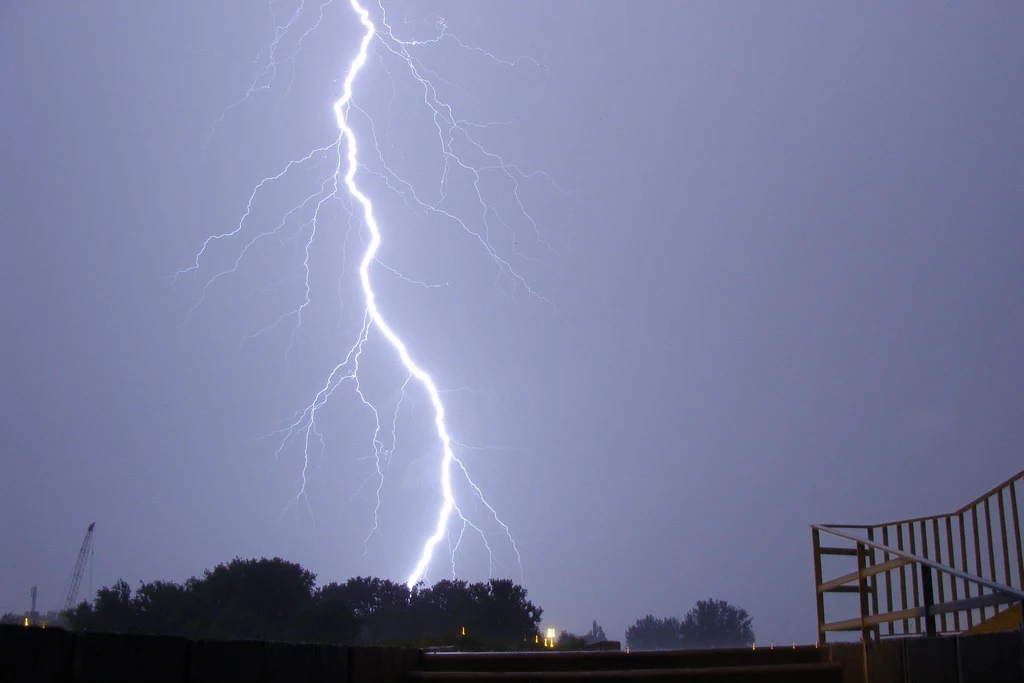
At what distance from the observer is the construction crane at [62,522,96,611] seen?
195 ft

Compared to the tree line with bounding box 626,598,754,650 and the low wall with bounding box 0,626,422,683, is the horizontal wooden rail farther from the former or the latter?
the tree line with bounding box 626,598,754,650

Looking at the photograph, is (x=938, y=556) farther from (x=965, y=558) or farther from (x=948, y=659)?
(x=948, y=659)

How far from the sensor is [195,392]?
58.8 meters

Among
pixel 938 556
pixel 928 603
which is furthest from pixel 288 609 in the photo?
pixel 928 603

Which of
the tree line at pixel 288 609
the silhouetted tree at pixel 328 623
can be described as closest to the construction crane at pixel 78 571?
the tree line at pixel 288 609

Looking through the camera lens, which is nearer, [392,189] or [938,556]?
[938,556]

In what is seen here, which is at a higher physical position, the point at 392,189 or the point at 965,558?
the point at 392,189

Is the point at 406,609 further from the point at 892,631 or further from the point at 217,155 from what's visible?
the point at 892,631

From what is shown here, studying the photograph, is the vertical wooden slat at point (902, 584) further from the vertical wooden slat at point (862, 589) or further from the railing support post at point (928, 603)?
the railing support post at point (928, 603)

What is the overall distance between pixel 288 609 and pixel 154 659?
42.6 metres

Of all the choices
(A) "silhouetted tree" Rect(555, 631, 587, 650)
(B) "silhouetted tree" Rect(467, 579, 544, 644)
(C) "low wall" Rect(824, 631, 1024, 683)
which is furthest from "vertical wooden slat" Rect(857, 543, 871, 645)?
(B) "silhouetted tree" Rect(467, 579, 544, 644)

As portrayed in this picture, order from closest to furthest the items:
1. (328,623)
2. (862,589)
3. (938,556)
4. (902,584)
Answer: (862,589)
(902,584)
(938,556)
(328,623)

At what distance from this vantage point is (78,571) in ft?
209

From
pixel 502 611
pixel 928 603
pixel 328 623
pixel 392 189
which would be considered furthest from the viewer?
pixel 502 611
